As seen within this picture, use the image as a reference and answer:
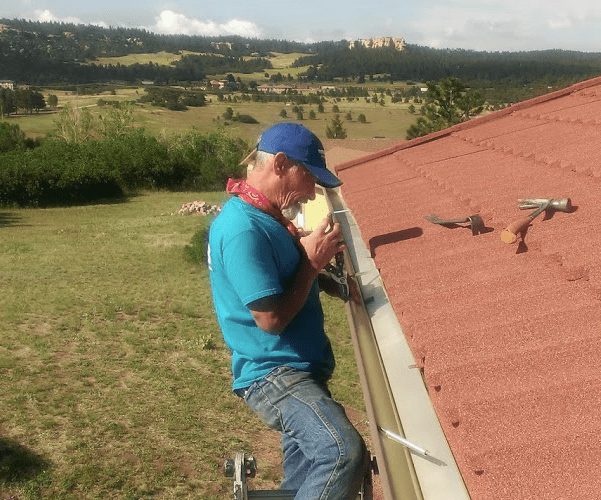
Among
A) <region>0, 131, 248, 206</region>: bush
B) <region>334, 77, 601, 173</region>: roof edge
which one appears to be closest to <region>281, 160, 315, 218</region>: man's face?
<region>334, 77, 601, 173</region>: roof edge

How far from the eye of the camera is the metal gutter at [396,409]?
2.22 m

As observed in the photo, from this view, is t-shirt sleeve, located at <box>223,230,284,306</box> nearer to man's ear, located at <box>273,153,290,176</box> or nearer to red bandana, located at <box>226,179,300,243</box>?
red bandana, located at <box>226,179,300,243</box>

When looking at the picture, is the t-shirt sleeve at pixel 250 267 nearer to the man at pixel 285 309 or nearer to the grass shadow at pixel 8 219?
the man at pixel 285 309

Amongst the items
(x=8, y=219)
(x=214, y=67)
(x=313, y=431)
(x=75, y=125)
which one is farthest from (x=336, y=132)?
(x=214, y=67)

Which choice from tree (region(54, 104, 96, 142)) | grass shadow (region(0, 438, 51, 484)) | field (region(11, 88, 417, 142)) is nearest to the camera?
grass shadow (region(0, 438, 51, 484))

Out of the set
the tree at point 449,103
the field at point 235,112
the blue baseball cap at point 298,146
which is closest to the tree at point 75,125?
the field at point 235,112

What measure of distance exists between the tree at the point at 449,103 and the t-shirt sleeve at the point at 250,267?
4099 cm

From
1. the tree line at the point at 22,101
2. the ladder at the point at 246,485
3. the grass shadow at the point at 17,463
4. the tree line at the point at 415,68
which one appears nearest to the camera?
the ladder at the point at 246,485

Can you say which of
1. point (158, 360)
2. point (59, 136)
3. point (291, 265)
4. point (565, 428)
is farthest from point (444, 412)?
point (59, 136)

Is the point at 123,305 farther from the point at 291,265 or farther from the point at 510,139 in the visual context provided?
the point at 291,265

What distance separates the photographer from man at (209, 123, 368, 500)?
2328mm

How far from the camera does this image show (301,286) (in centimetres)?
246

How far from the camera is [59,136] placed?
58.2 m

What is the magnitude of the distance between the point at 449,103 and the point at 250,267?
4321 cm
